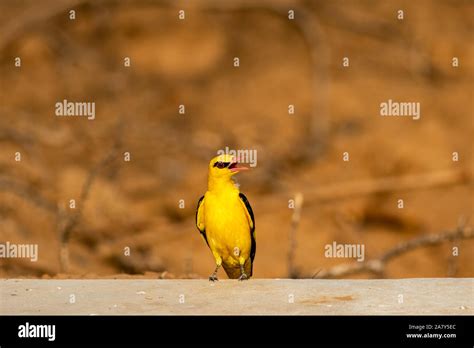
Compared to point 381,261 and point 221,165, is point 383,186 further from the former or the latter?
point 221,165

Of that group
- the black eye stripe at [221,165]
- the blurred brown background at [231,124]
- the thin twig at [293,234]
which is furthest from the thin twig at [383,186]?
the black eye stripe at [221,165]

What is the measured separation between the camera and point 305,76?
45.1 ft

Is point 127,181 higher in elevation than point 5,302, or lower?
higher

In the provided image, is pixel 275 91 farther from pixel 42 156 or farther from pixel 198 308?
pixel 198 308

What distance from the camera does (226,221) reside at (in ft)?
17.1

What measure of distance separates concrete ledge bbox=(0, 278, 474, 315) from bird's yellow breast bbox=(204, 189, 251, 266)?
20cm

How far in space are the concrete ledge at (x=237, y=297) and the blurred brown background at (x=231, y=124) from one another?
299cm

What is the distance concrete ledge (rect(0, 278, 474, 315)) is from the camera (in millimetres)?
4348

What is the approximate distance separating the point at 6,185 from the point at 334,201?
3764 millimetres

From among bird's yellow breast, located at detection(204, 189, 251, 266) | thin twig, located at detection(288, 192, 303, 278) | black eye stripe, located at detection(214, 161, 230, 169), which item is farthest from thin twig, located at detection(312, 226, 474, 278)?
black eye stripe, located at detection(214, 161, 230, 169)

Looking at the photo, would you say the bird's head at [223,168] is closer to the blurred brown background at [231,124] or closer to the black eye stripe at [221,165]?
the black eye stripe at [221,165]

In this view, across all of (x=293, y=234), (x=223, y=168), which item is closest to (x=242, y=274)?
(x=223, y=168)

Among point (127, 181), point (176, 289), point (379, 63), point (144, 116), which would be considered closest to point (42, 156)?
point (127, 181)

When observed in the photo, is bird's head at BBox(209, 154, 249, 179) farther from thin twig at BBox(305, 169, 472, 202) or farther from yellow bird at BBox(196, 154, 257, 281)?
thin twig at BBox(305, 169, 472, 202)
